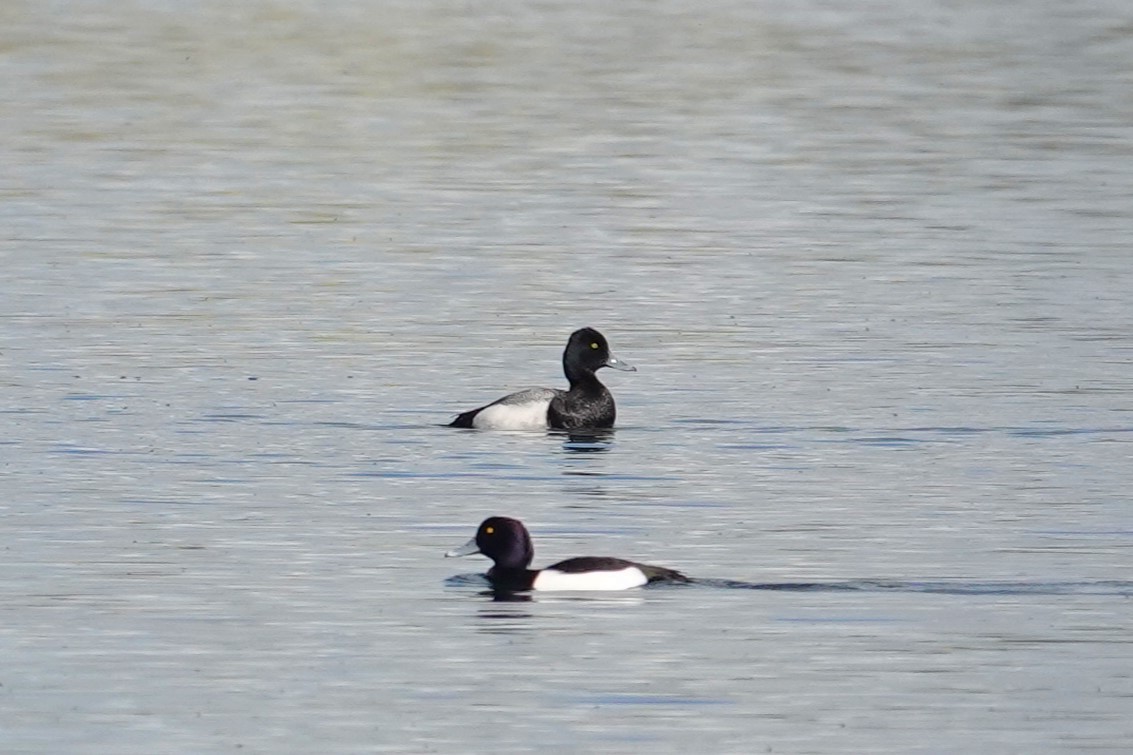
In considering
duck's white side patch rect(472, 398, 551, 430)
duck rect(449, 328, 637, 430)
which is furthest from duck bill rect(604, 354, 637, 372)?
duck's white side patch rect(472, 398, 551, 430)

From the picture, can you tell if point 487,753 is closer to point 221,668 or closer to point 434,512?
point 221,668

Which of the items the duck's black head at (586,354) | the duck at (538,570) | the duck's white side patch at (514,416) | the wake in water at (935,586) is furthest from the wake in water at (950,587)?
the duck's black head at (586,354)

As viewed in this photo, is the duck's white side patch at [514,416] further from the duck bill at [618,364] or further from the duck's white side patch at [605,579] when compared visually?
the duck's white side patch at [605,579]

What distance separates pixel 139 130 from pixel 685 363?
67.6 ft

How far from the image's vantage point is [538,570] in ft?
44.1

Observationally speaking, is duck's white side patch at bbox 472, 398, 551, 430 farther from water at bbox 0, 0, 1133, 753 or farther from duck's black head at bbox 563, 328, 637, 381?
duck's black head at bbox 563, 328, 637, 381

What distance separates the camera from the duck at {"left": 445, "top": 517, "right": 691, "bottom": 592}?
1303 centimetres

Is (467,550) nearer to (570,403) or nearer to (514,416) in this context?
(514,416)

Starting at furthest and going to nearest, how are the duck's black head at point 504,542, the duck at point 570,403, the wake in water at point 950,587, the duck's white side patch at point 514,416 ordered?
the duck at point 570,403 → the duck's white side patch at point 514,416 → the duck's black head at point 504,542 → the wake in water at point 950,587

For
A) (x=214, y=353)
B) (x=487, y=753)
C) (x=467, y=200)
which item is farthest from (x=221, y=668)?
(x=467, y=200)

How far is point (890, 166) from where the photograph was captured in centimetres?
3572

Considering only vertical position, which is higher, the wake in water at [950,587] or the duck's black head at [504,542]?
the duck's black head at [504,542]

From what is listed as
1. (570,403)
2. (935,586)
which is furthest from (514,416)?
(935,586)

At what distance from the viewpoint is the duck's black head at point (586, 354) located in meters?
19.8
